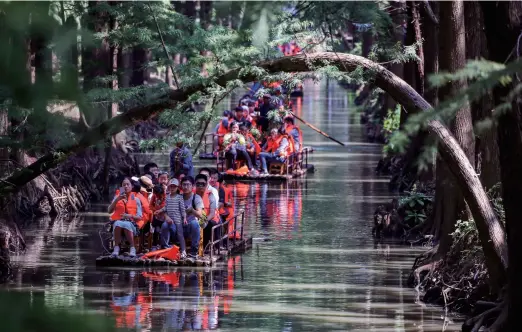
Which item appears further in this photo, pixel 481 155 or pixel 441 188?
pixel 441 188

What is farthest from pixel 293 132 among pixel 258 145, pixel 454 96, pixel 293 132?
pixel 454 96

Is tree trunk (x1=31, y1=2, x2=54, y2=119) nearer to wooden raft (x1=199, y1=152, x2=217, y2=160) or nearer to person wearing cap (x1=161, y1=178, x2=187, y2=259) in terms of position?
person wearing cap (x1=161, y1=178, x2=187, y2=259)

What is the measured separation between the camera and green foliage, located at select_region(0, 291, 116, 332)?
227 centimetres

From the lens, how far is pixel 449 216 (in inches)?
744

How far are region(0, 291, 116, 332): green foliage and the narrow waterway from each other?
274 inches

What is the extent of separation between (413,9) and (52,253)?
11.4m

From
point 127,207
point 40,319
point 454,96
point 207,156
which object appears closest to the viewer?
point 40,319

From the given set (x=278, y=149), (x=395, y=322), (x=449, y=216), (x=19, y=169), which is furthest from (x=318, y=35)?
(x=278, y=149)

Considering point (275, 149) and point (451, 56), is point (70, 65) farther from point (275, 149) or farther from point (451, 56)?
point (275, 149)

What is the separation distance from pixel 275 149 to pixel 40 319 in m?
32.2

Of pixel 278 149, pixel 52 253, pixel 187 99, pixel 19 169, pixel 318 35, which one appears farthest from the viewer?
pixel 278 149

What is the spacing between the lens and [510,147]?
11.3 m

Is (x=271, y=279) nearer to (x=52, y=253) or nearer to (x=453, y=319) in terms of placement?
(x=453, y=319)

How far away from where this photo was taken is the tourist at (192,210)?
19.8 metres
